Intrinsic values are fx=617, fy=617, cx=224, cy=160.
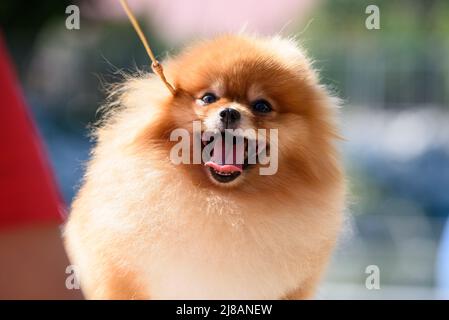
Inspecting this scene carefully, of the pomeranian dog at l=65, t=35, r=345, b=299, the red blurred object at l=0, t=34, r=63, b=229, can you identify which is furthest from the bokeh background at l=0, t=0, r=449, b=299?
the pomeranian dog at l=65, t=35, r=345, b=299

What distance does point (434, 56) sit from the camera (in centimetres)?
317

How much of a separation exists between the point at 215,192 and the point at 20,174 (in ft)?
1.08

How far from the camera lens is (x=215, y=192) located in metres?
0.91

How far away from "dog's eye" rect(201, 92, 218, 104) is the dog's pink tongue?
0.07 meters

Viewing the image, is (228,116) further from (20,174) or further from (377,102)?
(377,102)

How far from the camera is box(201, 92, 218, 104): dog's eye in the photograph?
0.89 metres

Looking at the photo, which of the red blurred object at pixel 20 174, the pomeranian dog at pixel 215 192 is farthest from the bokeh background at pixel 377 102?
the pomeranian dog at pixel 215 192

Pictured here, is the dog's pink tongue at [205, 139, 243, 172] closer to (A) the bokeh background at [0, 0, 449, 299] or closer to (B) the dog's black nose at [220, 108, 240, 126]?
(B) the dog's black nose at [220, 108, 240, 126]

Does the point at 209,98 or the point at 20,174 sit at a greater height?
the point at 209,98

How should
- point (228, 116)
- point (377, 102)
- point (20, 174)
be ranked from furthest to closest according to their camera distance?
1. point (377, 102)
2. point (20, 174)
3. point (228, 116)

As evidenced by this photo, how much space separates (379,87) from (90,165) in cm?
223

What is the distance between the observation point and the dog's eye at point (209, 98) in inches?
35.0

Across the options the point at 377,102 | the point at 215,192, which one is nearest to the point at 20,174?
the point at 215,192
